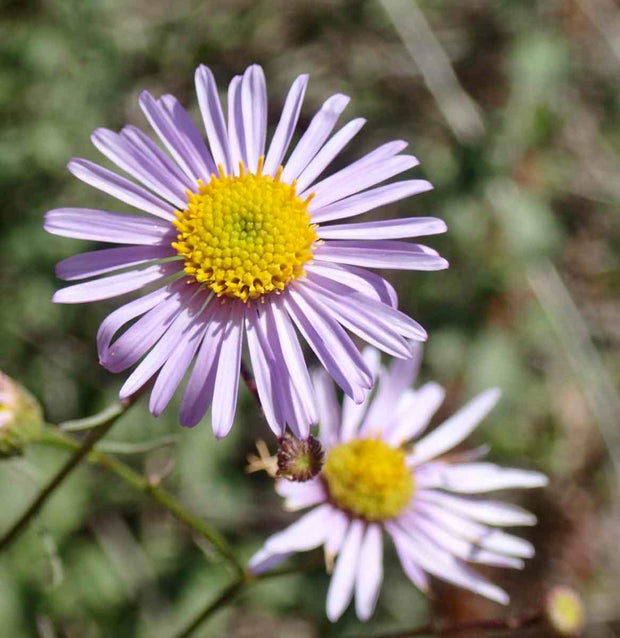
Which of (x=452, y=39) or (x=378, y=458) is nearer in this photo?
(x=378, y=458)

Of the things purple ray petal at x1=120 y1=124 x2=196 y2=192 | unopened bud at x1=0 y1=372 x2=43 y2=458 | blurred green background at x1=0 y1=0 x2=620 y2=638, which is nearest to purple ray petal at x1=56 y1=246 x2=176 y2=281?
purple ray petal at x1=120 y1=124 x2=196 y2=192

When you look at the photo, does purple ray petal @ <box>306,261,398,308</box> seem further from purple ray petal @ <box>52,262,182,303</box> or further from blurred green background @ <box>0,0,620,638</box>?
blurred green background @ <box>0,0,620,638</box>

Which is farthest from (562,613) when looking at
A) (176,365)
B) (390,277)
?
(390,277)

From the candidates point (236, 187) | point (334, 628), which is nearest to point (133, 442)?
point (334, 628)

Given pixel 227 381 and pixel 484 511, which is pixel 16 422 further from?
pixel 484 511

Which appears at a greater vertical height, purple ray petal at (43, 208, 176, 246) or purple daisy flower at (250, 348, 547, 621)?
purple ray petal at (43, 208, 176, 246)

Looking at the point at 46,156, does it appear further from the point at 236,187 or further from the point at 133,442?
the point at 236,187
